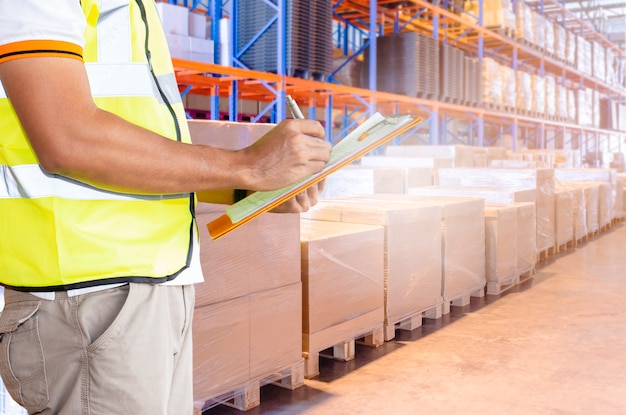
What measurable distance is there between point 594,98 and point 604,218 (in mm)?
10764

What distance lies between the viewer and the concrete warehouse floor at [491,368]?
3.13 meters

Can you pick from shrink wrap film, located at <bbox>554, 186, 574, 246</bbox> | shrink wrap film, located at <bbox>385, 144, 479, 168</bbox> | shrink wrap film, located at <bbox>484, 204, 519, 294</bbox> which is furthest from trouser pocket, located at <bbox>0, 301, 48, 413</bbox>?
shrink wrap film, located at <bbox>554, 186, 574, 246</bbox>

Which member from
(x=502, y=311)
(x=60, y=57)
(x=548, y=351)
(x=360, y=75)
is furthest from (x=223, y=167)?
(x=360, y=75)

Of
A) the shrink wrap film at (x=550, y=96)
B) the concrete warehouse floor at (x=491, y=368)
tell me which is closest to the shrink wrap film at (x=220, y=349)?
the concrete warehouse floor at (x=491, y=368)

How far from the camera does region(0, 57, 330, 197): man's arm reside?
39.5 inches

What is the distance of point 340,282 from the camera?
3.65m

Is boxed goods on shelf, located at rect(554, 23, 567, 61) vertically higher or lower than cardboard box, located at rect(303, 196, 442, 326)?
higher

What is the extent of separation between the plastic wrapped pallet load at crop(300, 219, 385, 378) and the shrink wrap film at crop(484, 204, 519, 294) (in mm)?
1741

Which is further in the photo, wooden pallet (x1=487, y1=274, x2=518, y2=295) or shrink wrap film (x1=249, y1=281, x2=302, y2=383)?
wooden pallet (x1=487, y1=274, x2=518, y2=295)

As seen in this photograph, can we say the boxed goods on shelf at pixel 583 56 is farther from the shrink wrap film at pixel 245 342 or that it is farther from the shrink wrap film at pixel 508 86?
the shrink wrap film at pixel 245 342

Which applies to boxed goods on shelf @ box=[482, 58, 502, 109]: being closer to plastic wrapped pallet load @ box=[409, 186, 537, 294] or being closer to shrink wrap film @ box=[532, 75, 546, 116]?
shrink wrap film @ box=[532, 75, 546, 116]

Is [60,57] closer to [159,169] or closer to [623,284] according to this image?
[159,169]

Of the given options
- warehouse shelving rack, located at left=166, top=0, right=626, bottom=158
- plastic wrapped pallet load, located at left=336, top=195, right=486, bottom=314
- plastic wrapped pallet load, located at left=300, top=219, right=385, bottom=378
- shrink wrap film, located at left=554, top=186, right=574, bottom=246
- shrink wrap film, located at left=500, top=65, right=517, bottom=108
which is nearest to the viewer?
plastic wrapped pallet load, located at left=300, top=219, right=385, bottom=378

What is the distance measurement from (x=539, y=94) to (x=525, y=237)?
9653 mm
